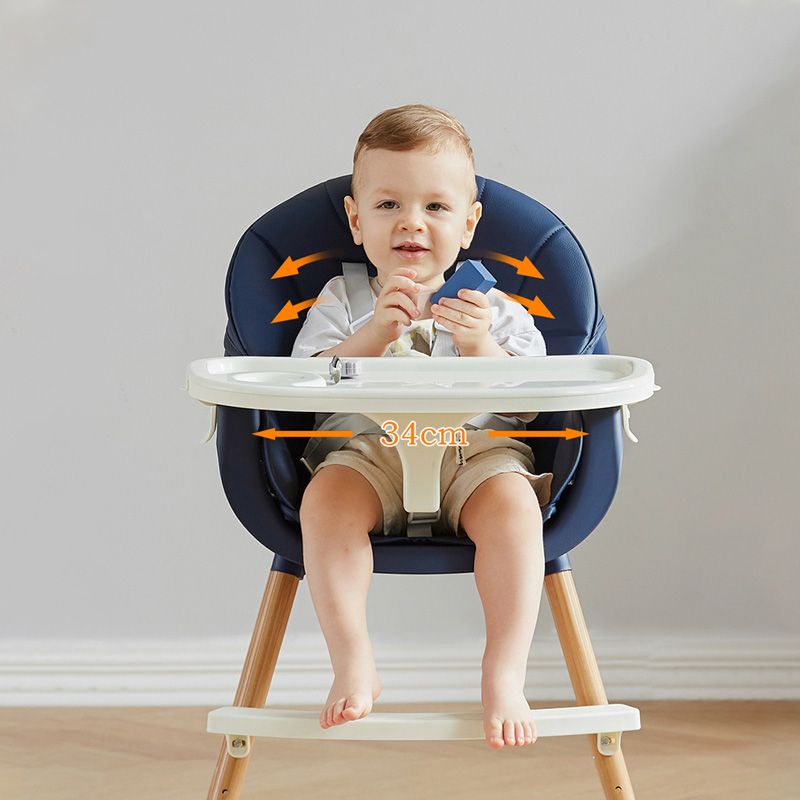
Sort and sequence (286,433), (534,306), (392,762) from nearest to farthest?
1. (286,433)
2. (534,306)
3. (392,762)

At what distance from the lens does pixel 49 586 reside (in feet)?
6.59

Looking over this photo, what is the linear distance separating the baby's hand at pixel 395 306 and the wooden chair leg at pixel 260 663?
33cm

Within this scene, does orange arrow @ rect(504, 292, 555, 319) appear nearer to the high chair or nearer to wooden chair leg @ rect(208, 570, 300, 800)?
the high chair

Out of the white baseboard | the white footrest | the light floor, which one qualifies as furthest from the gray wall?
the white footrest

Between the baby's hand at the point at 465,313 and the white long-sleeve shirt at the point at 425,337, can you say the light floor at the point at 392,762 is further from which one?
the baby's hand at the point at 465,313

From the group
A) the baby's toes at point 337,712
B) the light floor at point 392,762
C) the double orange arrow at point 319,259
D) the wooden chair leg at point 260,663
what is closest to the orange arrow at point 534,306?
the double orange arrow at point 319,259

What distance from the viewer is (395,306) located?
1307 millimetres

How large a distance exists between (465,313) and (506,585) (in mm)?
289

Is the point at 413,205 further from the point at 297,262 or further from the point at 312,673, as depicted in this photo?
the point at 312,673

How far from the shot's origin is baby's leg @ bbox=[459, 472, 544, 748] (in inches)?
45.3

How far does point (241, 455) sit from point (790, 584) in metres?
1.16

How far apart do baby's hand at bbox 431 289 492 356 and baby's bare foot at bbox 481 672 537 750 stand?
365 mm

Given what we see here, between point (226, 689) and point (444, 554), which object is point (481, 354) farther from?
point (226, 689)

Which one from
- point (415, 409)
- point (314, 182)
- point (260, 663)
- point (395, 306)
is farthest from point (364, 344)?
point (314, 182)
